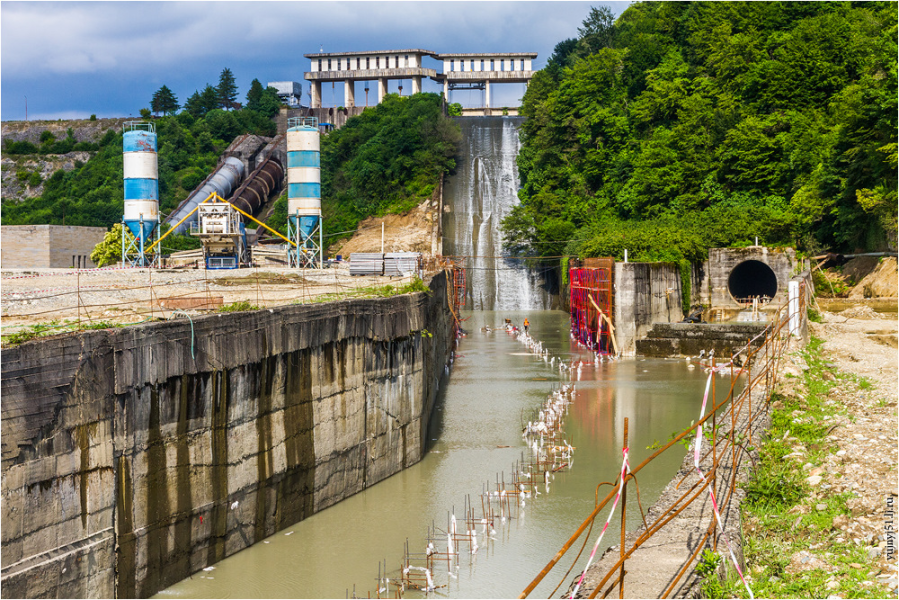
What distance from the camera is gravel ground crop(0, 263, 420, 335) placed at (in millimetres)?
17391

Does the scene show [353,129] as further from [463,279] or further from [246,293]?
[246,293]

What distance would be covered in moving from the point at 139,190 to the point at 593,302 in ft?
76.9

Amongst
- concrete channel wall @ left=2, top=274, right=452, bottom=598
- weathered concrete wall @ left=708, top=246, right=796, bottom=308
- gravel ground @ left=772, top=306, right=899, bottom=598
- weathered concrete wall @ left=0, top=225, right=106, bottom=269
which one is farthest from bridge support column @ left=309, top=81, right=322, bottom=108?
gravel ground @ left=772, top=306, right=899, bottom=598

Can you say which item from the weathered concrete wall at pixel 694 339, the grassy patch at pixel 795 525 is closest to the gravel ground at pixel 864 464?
the grassy patch at pixel 795 525

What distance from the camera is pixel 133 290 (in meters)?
26.0

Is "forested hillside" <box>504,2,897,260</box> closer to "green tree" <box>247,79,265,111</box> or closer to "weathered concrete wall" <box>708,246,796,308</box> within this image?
"weathered concrete wall" <box>708,246,796,308</box>

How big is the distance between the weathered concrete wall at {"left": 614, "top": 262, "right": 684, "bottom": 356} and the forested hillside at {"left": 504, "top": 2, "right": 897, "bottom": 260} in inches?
100

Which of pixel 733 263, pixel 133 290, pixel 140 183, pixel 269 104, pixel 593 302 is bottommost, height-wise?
pixel 593 302

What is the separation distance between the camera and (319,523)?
16875 mm

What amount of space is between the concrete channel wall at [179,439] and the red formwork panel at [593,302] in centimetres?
2316

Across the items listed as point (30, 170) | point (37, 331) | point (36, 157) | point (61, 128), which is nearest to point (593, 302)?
point (37, 331)

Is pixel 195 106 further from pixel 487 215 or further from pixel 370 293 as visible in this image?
pixel 370 293

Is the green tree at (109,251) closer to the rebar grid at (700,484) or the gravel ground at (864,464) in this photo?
the rebar grid at (700,484)

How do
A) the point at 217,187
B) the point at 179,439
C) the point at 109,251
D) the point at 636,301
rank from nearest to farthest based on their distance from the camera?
the point at 179,439
the point at 636,301
the point at 109,251
the point at 217,187
